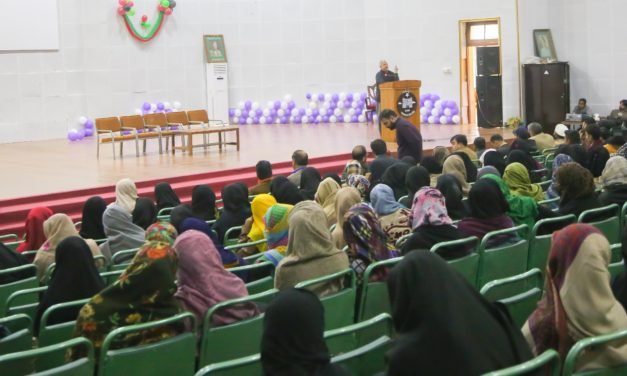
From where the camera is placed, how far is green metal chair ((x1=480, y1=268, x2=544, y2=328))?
4273mm

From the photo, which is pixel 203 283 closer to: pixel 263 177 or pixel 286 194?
pixel 286 194

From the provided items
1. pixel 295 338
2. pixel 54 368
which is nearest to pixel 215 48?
pixel 54 368

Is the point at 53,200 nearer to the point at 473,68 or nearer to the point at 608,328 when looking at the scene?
the point at 608,328

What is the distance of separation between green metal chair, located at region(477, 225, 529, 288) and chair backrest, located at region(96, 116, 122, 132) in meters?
9.94

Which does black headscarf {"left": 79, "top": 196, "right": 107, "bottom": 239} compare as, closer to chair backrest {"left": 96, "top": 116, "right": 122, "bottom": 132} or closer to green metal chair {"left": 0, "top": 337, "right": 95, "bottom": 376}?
green metal chair {"left": 0, "top": 337, "right": 95, "bottom": 376}

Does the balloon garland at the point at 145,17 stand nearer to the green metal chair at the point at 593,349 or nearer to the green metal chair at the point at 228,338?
the green metal chair at the point at 228,338

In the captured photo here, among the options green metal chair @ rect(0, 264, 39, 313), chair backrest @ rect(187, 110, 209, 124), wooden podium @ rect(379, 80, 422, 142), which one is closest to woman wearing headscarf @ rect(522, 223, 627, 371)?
green metal chair @ rect(0, 264, 39, 313)

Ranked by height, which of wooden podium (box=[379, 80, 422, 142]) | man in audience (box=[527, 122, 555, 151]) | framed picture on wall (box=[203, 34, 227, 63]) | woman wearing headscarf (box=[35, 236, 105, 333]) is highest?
framed picture on wall (box=[203, 34, 227, 63])

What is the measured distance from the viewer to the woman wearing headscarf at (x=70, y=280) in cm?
462

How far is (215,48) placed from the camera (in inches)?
786

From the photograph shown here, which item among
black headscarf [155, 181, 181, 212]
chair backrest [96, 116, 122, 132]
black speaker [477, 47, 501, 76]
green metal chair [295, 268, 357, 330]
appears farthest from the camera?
black speaker [477, 47, 501, 76]

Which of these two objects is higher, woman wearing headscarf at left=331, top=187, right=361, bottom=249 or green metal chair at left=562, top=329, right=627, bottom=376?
woman wearing headscarf at left=331, top=187, right=361, bottom=249

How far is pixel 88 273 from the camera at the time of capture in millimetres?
4770

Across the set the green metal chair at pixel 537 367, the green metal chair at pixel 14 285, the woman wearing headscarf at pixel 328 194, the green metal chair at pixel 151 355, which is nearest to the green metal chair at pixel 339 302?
the green metal chair at pixel 151 355
